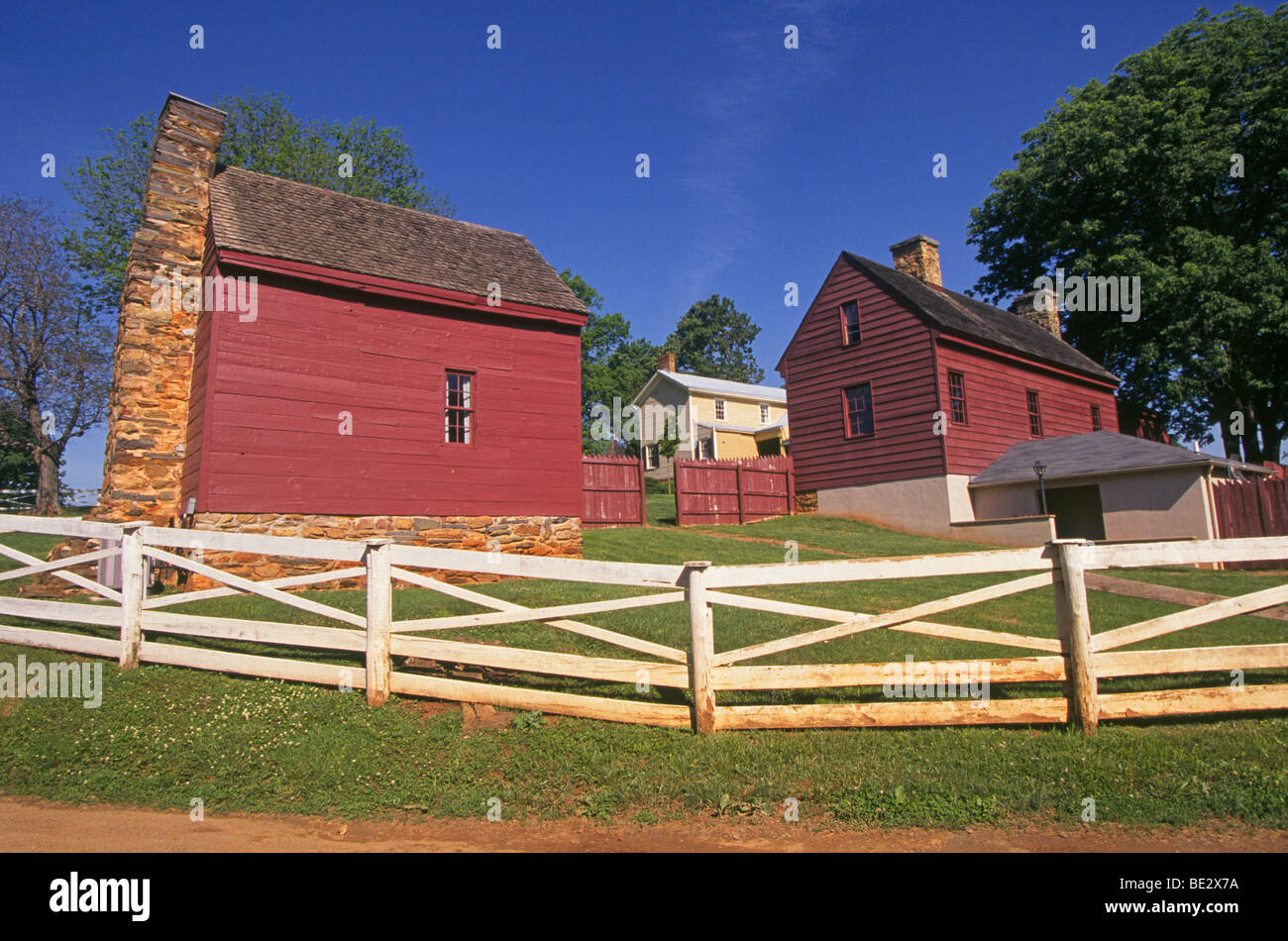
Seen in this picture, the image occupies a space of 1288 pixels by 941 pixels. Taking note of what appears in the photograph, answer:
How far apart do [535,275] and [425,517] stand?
6.27 meters

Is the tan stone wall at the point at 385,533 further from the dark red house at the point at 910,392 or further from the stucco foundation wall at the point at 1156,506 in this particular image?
the stucco foundation wall at the point at 1156,506

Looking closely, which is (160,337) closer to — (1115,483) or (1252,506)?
(1115,483)

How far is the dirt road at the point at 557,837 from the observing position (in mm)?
4336

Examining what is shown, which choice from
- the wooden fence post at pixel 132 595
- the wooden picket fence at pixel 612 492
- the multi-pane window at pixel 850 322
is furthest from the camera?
the multi-pane window at pixel 850 322

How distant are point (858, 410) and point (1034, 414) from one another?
725 cm

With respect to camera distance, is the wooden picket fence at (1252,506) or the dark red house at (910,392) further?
the dark red house at (910,392)

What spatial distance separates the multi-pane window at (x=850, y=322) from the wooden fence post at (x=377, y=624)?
2184cm

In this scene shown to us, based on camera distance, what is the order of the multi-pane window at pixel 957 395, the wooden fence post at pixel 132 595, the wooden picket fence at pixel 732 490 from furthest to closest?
the multi-pane window at pixel 957 395, the wooden picket fence at pixel 732 490, the wooden fence post at pixel 132 595

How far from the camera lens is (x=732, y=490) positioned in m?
24.3

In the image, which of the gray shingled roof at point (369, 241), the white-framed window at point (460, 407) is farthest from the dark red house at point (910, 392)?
the white-framed window at point (460, 407)

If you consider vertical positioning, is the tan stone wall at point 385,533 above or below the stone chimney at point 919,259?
below

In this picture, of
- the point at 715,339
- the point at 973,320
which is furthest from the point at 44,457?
the point at 715,339
